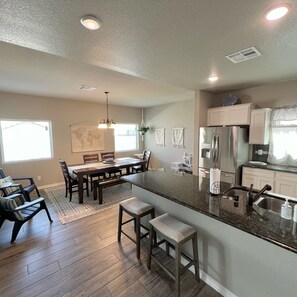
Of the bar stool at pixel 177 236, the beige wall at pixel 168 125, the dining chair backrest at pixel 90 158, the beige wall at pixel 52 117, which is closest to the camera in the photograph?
the bar stool at pixel 177 236

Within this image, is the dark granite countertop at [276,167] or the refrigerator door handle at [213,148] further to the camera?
the refrigerator door handle at [213,148]

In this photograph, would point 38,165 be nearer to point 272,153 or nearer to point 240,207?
point 240,207

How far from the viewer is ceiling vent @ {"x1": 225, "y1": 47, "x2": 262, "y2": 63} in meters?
1.93

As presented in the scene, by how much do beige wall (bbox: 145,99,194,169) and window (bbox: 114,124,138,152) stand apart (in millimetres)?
566

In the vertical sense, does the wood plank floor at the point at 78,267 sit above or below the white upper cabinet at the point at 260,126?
below

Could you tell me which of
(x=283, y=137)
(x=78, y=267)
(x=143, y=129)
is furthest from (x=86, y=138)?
(x=283, y=137)

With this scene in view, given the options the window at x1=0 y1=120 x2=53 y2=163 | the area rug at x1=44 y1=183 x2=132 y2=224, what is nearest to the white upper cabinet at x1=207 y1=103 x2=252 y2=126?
the area rug at x1=44 y1=183 x2=132 y2=224

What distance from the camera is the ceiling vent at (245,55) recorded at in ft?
6.33

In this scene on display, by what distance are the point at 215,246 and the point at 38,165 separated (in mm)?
5039

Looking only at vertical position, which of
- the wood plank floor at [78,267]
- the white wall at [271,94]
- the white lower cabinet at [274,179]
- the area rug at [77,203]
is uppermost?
the white wall at [271,94]

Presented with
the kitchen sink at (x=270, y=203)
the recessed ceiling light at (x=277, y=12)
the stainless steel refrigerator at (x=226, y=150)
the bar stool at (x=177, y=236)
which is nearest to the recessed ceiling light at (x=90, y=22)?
the recessed ceiling light at (x=277, y=12)

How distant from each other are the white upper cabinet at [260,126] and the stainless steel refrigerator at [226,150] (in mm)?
181

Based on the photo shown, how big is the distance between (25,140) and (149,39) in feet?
15.5

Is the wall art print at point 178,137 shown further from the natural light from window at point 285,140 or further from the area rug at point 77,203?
the natural light from window at point 285,140
